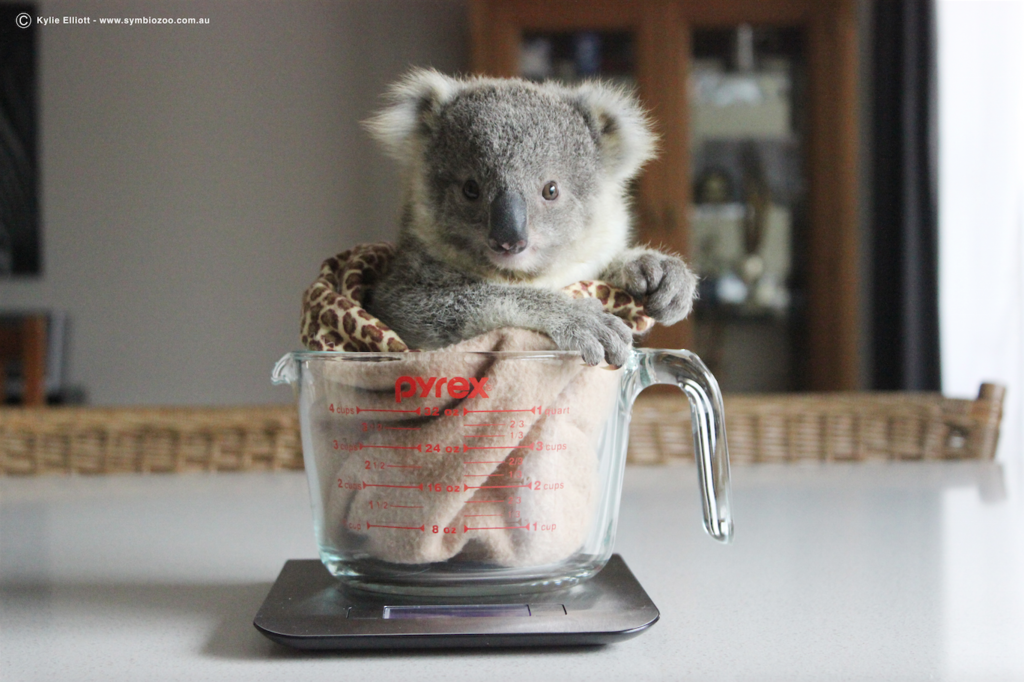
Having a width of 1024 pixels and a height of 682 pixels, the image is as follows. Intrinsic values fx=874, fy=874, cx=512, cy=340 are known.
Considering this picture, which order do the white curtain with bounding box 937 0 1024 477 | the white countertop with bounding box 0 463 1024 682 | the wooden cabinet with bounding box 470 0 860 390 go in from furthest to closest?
1. the wooden cabinet with bounding box 470 0 860 390
2. the white curtain with bounding box 937 0 1024 477
3. the white countertop with bounding box 0 463 1024 682

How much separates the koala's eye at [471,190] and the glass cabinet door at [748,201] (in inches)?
110

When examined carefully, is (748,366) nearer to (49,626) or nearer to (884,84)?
(884,84)

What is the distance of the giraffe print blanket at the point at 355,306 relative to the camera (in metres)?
0.52

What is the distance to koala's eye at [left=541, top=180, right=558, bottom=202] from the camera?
0.58 meters

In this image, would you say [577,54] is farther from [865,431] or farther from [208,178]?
[865,431]

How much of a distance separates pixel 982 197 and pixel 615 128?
2230mm

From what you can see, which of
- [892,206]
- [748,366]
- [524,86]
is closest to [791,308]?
[748,366]

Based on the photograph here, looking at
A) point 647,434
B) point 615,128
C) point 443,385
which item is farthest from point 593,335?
point 647,434

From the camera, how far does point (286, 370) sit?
0.53 metres

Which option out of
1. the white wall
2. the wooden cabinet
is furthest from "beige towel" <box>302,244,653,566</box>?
the white wall

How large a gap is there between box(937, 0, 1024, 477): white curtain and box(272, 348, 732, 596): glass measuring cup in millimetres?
1830

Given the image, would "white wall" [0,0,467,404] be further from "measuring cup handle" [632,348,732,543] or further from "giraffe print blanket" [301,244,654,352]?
"measuring cup handle" [632,348,732,543]

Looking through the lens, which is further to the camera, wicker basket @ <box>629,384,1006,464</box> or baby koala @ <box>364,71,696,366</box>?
wicker basket @ <box>629,384,1006,464</box>

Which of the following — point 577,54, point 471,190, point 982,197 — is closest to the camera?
point 471,190
